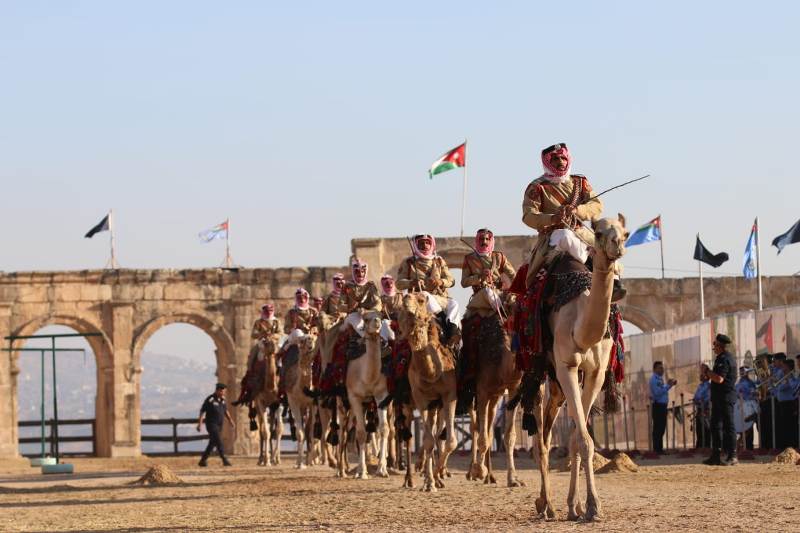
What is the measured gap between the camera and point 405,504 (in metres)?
15.8

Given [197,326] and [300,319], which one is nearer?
[300,319]

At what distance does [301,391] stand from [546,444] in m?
14.4

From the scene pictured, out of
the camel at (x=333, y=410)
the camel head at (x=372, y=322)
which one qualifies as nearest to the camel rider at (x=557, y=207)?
the camel head at (x=372, y=322)

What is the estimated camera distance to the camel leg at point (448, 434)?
1792 centimetres

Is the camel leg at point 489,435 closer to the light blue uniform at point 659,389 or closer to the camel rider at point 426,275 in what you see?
the camel rider at point 426,275

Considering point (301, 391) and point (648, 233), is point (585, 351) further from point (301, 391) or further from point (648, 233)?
point (648, 233)

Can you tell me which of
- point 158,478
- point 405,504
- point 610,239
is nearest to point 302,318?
point 158,478

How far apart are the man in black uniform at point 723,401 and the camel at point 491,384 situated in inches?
178

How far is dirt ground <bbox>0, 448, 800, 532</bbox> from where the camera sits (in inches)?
495

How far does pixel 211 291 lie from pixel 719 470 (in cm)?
2992

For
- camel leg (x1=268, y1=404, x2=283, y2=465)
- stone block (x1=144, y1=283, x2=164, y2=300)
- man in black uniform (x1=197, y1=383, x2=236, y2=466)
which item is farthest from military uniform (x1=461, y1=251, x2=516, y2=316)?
stone block (x1=144, y1=283, x2=164, y2=300)

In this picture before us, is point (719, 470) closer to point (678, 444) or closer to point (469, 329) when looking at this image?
point (469, 329)

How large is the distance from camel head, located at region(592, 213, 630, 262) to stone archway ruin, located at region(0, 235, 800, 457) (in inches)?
1392

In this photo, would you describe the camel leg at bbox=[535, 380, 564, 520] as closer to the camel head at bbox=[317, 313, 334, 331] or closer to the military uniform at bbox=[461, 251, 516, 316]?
the military uniform at bbox=[461, 251, 516, 316]
